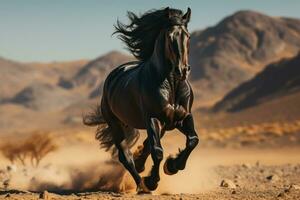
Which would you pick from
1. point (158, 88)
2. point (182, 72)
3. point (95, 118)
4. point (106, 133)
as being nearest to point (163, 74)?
point (158, 88)

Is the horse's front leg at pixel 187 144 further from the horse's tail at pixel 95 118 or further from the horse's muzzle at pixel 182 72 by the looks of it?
the horse's tail at pixel 95 118

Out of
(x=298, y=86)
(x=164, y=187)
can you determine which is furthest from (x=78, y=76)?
(x=164, y=187)

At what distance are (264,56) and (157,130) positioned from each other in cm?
14182

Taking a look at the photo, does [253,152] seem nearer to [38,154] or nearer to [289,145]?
[289,145]

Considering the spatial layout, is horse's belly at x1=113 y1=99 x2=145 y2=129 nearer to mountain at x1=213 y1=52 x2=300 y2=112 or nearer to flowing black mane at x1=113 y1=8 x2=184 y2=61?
flowing black mane at x1=113 y1=8 x2=184 y2=61

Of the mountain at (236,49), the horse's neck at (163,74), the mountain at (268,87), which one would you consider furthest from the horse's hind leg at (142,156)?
the mountain at (236,49)

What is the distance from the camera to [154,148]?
9.45 meters

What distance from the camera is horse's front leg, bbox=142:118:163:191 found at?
9438 millimetres

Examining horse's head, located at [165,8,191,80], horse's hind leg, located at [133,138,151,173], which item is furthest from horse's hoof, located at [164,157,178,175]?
horse's hind leg, located at [133,138,151,173]

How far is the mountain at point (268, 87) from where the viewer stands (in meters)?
88.9

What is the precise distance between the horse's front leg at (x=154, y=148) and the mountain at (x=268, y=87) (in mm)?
74657

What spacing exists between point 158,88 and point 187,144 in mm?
869

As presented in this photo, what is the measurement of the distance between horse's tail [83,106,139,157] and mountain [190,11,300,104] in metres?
117

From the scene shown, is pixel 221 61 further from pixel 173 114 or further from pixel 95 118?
pixel 173 114
